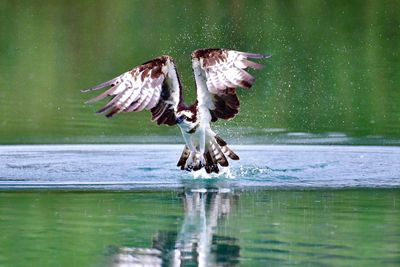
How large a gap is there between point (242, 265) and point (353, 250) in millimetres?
908

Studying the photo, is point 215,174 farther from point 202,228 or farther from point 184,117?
point 202,228

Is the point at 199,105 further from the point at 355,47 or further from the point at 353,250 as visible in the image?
the point at 355,47

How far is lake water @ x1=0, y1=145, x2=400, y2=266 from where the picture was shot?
10172mm

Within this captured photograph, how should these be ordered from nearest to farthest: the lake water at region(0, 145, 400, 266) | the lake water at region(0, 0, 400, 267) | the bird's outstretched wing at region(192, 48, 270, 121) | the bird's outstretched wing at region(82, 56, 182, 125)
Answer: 1. the lake water at region(0, 145, 400, 266)
2. the lake water at region(0, 0, 400, 267)
3. the bird's outstretched wing at region(192, 48, 270, 121)
4. the bird's outstretched wing at region(82, 56, 182, 125)

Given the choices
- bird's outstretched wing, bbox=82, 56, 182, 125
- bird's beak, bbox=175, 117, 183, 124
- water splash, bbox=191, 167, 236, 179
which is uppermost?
bird's outstretched wing, bbox=82, 56, 182, 125

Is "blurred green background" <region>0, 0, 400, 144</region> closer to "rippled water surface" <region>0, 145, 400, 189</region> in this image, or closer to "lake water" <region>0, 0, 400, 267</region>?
"lake water" <region>0, 0, 400, 267</region>

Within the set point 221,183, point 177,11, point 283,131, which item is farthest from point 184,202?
point 177,11

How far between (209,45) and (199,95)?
11.6 m

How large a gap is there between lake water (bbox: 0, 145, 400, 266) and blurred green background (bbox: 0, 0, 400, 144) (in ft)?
7.65

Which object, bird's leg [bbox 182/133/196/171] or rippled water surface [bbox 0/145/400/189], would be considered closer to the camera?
rippled water surface [bbox 0/145/400/189]

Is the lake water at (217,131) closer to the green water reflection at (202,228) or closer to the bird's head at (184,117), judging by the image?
the green water reflection at (202,228)

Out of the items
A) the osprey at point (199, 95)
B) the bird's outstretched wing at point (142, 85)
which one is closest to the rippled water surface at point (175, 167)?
the osprey at point (199, 95)

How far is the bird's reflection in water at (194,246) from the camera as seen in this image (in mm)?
9828

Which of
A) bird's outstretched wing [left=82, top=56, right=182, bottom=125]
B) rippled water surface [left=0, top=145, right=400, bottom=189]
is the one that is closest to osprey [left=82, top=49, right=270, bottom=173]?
bird's outstretched wing [left=82, top=56, right=182, bottom=125]
